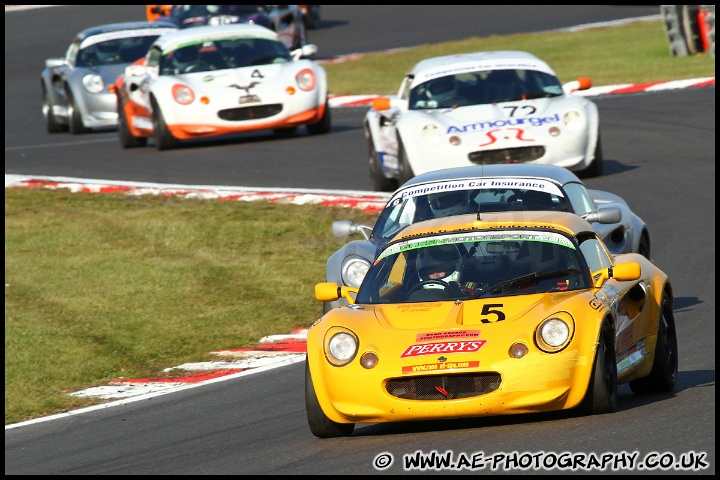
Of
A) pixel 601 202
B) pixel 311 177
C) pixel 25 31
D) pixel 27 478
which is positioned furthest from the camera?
pixel 25 31

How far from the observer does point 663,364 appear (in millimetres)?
7965

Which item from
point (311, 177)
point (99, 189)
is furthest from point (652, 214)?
point (99, 189)

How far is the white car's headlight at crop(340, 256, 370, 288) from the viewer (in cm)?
992

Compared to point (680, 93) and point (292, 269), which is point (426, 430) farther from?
point (680, 93)

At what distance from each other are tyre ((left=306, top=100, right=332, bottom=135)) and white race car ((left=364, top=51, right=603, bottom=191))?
390 cm

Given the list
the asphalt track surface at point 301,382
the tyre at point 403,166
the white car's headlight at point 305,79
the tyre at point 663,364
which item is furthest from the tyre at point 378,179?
the tyre at point 663,364

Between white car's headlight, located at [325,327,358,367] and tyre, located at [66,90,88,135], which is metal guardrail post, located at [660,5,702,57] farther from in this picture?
white car's headlight, located at [325,327,358,367]

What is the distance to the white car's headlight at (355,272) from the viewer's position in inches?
391

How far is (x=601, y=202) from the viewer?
11.5 m

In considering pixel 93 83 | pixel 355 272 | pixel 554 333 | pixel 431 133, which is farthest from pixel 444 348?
pixel 93 83

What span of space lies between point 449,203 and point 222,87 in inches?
348

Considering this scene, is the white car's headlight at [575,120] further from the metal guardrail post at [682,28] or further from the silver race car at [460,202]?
the metal guardrail post at [682,28]

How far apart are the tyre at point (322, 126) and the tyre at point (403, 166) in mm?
4901

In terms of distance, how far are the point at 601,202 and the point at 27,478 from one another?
18.9ft
